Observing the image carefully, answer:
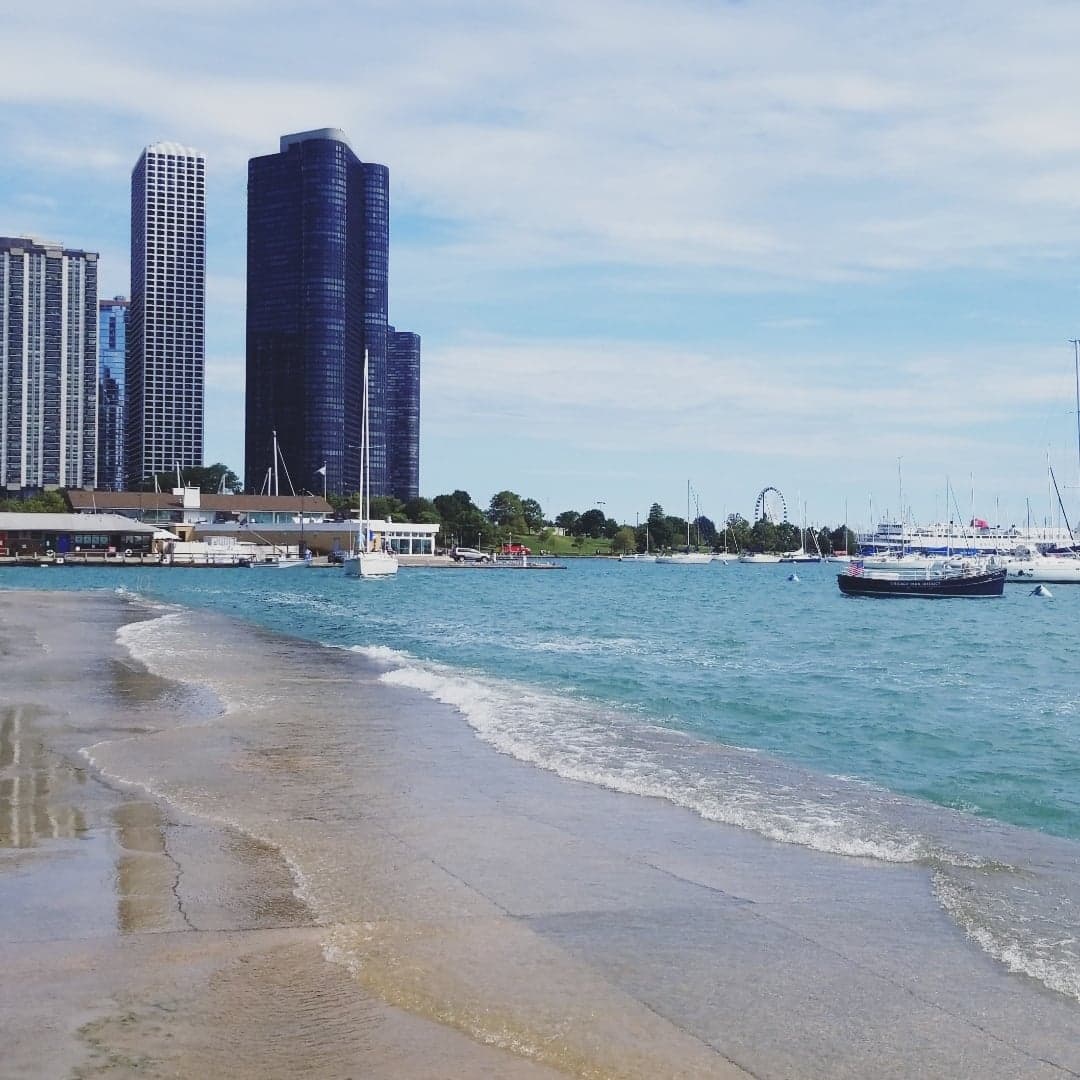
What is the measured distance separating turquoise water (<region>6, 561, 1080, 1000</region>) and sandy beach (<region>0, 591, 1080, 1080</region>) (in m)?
0.91

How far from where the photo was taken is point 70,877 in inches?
378

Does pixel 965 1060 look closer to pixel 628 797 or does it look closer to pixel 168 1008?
pixel 168 1008

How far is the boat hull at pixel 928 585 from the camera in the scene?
76.4m

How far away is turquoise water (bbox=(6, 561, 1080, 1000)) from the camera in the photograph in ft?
37.9

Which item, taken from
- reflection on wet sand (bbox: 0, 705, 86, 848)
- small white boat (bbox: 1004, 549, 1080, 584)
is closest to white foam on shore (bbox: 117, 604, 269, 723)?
reflection on wet sand (bbox: 0, 705, 86, 848)

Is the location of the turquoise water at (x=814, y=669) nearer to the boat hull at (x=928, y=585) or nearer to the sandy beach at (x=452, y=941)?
the boat hull at (x=928, y=585)

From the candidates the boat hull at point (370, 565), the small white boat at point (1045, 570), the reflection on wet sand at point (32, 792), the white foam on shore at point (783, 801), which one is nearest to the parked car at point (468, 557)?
the boat hull at point (370, 565)

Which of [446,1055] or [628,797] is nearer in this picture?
[446,1055]

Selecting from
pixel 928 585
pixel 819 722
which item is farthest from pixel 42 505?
pixel 819 722

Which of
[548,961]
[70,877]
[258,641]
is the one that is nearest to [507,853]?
[548,961]

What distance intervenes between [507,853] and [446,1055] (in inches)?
180

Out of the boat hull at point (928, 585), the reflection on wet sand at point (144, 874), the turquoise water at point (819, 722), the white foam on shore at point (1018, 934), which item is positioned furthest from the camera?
the boat hull at point (928, 585)

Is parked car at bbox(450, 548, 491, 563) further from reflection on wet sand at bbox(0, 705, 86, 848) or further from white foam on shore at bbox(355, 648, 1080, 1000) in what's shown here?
reflection on wet sand at bbox(0, 705, 86, 848)

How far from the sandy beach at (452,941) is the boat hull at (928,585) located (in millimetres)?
65855
